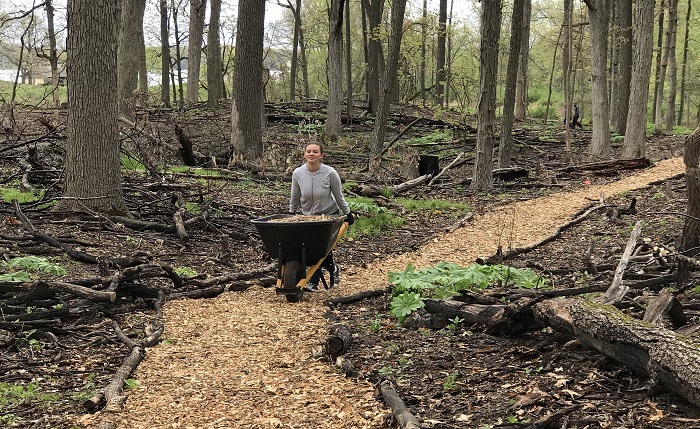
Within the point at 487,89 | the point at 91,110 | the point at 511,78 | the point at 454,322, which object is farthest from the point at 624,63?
the point at 454,322

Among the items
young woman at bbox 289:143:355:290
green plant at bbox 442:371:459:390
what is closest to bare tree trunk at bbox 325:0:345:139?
young woman at bbox 289:143:355:290

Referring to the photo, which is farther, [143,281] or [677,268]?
[143,281]

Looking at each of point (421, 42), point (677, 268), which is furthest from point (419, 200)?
point (421, 42)

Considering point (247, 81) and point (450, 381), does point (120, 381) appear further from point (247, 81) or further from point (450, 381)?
point (247, 81)

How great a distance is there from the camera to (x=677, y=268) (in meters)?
5.12

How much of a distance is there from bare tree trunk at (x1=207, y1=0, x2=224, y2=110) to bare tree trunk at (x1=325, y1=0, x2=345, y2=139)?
4683mm

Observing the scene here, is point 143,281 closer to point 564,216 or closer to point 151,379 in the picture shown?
point 151,379

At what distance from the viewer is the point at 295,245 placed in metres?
6.50

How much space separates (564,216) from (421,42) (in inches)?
581

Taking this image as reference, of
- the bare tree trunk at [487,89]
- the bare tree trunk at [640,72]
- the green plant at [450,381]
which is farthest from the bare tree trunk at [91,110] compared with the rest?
the bare tree trunk at [640,72]

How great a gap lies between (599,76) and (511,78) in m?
4.76

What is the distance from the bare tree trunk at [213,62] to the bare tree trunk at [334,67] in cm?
468

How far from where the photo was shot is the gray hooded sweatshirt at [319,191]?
712cm

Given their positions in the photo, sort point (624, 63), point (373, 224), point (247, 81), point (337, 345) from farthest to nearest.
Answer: point (624, 63), point (247, 81), point (373, 224), point (337, 345)
